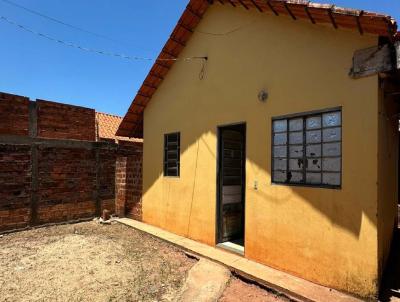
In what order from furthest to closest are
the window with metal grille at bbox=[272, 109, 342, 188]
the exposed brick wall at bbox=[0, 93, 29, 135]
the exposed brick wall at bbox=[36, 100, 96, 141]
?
1. the exposed brick wall at bbox=[36, 100, 96, 141]
2. the exposed brick wall at bbox=[0, 93, 29, 135]
3. the window with metal grille at bbox=[272, 109, 342, 188]

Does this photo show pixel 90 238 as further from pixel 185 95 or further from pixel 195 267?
pixel 185 95

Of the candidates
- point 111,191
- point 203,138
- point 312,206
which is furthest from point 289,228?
point 111,191

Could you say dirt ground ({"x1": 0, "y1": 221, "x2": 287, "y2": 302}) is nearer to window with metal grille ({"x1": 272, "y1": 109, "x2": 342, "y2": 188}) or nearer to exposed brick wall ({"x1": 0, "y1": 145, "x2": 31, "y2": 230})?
exposed brick wall ({"x1": 0, "y1": 145, "x2": 31, "y2": 230})

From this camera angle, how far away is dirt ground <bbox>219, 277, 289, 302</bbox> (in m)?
4.50

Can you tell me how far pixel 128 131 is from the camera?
9.66 meters

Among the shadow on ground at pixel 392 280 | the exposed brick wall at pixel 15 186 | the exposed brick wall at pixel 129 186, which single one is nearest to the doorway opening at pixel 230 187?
the shadow on ground at pixel 392 280

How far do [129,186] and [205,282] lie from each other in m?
5.27

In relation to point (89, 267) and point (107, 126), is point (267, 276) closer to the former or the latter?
point (89, 267)

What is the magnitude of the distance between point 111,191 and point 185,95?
15.9 ft

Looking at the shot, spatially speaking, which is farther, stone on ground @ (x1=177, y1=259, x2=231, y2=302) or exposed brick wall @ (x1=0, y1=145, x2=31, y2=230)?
exposed brick wall @ (x1=0, y1=145, x2=31, y2=230)

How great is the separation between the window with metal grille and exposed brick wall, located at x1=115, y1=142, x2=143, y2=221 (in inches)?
199

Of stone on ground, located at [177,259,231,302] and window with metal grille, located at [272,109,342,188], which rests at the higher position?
window with metal grille, located at [272,109,342,188]

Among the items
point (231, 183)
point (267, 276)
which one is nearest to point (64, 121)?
point (231, 183)

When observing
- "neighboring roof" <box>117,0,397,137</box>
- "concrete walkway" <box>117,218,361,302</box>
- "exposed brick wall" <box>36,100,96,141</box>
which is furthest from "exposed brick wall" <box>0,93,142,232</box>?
"concrete walkway" <box>117,218,361,302</box>
